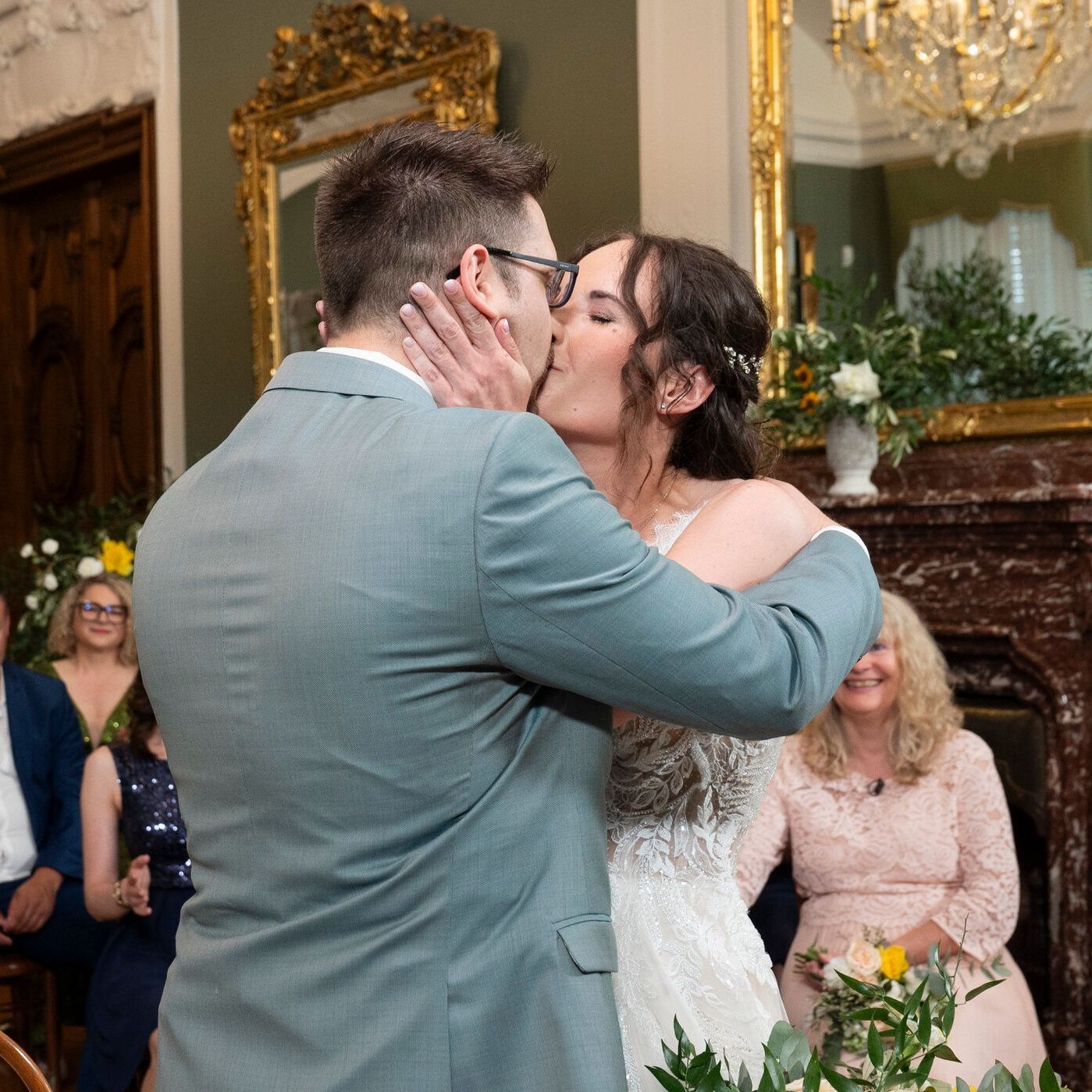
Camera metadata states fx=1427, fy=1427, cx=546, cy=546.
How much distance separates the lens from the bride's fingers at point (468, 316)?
128 cm

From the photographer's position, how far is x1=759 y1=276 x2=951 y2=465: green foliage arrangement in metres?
3.82

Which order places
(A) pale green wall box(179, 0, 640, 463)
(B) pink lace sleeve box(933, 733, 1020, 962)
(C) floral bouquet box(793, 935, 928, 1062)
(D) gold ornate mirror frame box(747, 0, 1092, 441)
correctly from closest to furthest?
(C) floral bouquet box(793, 935, 928, 1062) < (B) pink lace sleeve box(933, 733, 1020, 962) < (D) gold ornate mirror frame box(747, 0, 1092, 441) < (A) pale green wall box(179, 0, 640, 463)

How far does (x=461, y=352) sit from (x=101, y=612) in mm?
3909

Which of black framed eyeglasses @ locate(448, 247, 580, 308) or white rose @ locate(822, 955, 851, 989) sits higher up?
black framed eyeglasses @ locate(448, 247, 580, 308)

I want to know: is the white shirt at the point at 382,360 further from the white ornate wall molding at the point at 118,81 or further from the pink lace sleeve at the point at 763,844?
the white ornate wall molding at the point at 118,81

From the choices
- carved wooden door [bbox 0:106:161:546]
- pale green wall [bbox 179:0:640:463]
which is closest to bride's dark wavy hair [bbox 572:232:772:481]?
pale green wall [bbox 179:0:640:463]

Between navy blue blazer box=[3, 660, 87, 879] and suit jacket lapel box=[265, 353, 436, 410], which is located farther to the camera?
navy blue blazer box=[3, 660, 87, 879]

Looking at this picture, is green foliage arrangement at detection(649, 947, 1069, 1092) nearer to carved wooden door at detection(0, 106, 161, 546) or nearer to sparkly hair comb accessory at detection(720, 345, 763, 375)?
sparkly hair comb accessory at detection(720, 345, 763, 375)

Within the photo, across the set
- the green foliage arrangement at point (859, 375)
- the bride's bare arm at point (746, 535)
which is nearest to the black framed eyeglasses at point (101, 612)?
the green foliage arrangement at point (859, 375)

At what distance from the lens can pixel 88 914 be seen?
3941 millimetres

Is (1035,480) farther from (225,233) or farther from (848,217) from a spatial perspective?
(225,233)

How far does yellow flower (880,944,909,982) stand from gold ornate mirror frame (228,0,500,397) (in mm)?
3141

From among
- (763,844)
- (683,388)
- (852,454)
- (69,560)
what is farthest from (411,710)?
(69,560)

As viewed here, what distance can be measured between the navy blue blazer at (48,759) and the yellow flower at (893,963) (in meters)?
2.39
